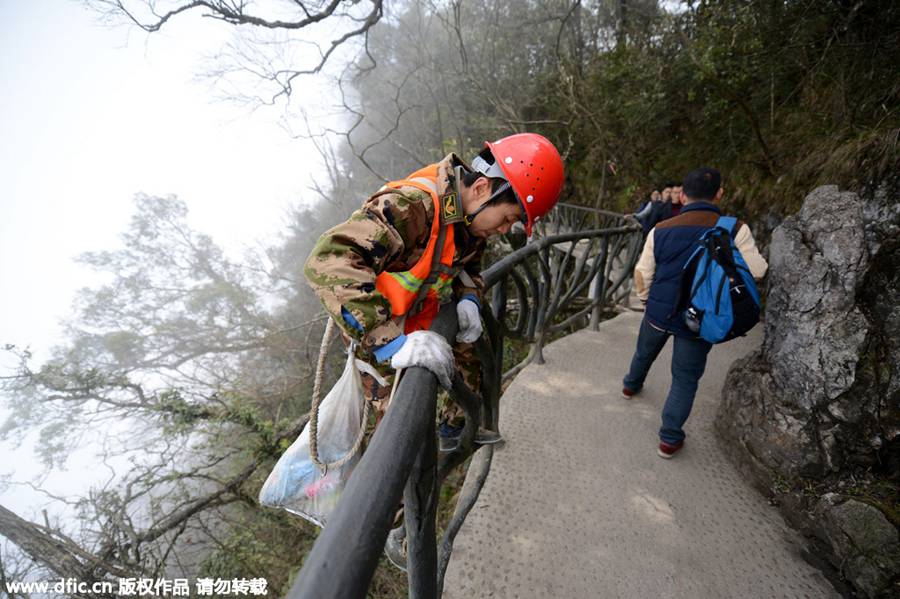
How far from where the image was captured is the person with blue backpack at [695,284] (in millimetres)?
1862

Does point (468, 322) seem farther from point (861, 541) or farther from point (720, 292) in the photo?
point (861, 541)

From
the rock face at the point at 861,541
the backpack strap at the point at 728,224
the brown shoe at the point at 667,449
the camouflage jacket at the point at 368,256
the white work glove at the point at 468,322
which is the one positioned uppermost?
the backpack strap at the point at 728,224

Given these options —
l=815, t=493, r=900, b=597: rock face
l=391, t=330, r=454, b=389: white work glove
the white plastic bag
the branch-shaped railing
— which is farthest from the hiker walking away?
l=815, t=493, r=900, b=597: rock face

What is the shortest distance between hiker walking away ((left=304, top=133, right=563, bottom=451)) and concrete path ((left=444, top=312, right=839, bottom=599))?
0.64 m

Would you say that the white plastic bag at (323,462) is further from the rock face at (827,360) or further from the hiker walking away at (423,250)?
the rock face at (827,360)

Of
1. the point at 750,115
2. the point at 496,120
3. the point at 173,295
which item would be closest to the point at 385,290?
the point at 750,115

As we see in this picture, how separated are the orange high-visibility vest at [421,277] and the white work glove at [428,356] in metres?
0.30

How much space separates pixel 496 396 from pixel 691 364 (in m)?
1.23

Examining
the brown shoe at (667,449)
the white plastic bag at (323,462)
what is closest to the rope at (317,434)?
the white plastic bag at (323,462)

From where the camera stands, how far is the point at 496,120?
974cm

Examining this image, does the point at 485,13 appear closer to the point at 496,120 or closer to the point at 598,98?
the point at 496,120

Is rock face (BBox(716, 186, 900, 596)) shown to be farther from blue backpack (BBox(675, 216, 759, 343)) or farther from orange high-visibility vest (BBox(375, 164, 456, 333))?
Answer: orange high-visibility vest (BBox(375, 164, 456, 333))

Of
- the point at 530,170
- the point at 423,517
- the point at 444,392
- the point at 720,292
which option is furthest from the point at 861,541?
the point at 530,170

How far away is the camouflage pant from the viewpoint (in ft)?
4.93
